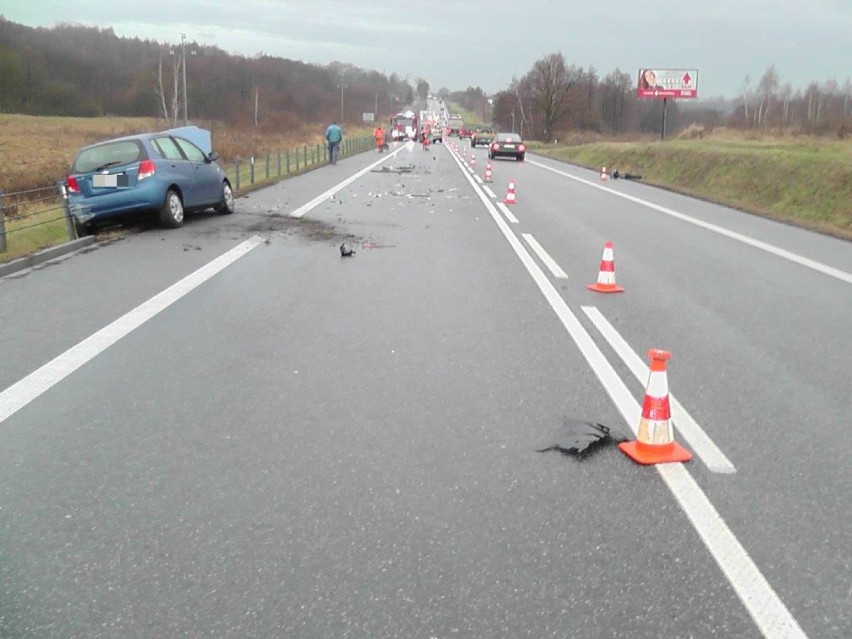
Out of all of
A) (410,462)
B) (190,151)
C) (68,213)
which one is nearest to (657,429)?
(410,462)

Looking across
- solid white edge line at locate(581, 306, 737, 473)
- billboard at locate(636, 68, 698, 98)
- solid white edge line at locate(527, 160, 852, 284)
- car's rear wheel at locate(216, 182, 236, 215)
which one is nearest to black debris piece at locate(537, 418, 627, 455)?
solid white edge line at locate(581, 306, 737, 473)

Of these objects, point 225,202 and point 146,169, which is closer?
point 146,169

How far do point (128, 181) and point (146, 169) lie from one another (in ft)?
1.20

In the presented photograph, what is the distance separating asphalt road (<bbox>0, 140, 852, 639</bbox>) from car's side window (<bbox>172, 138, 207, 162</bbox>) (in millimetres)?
5864

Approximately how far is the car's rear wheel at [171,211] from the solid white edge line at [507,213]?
6240 millimetres

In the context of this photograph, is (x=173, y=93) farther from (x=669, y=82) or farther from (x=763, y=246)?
(x=763, y=246)

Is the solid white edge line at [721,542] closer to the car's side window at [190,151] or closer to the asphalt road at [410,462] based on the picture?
the asphalt road at [410,462]

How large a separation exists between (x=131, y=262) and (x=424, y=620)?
9.41 m

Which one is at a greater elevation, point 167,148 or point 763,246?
point 167,148

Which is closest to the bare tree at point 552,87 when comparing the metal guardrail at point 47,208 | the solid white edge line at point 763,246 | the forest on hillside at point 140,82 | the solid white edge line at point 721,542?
the forest on hillside at point 140,82

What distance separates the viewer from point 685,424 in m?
5.11

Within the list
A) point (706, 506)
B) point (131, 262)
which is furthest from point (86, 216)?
point (706, 506)

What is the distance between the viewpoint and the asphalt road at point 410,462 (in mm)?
3164

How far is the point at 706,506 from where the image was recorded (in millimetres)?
3971
